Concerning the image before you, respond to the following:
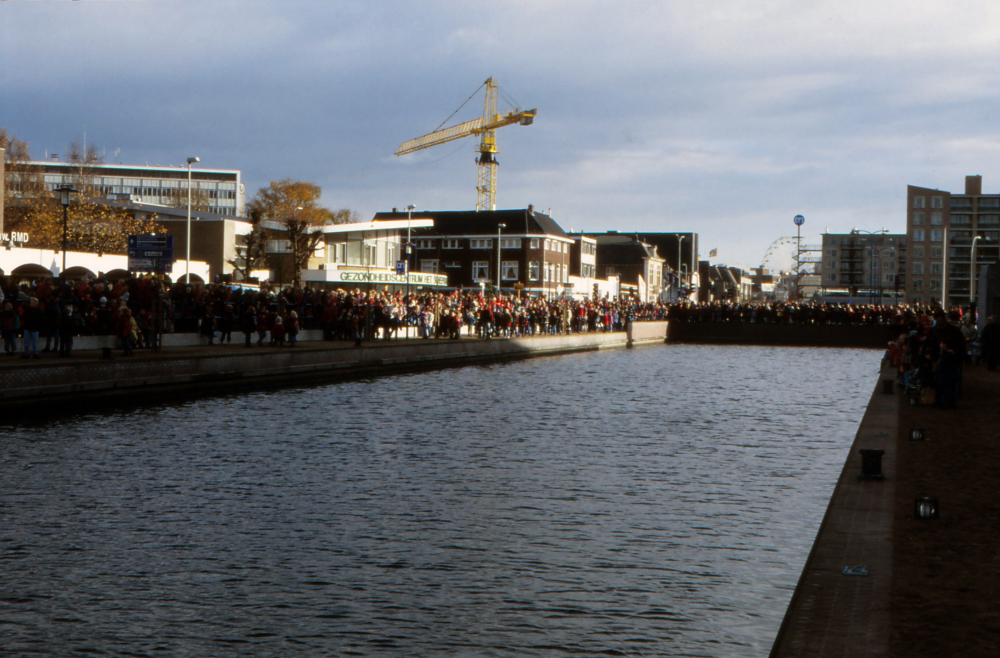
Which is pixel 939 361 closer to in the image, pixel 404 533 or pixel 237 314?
pixel 404 533

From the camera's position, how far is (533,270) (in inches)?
3848

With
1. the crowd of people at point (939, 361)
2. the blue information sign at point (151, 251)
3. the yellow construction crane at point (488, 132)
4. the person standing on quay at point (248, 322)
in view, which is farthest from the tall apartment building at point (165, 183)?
the crowd of people at point (939, 361)

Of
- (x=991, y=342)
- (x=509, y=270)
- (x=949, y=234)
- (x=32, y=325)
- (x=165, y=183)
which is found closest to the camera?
(x=32, y=325)

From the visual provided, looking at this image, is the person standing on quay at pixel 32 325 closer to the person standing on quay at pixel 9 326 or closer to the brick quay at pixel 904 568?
the person standing on quay at pixel 9 326

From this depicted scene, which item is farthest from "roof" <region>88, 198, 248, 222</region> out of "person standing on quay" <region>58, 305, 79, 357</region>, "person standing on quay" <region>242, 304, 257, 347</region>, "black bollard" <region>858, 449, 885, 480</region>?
"black bollard" <region>858, 449, 885, 480</region>

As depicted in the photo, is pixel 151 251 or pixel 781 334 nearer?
pixel 151 251

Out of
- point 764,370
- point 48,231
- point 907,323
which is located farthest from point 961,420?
point 48,231

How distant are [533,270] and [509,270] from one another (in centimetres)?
260

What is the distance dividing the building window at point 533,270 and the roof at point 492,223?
2804 millimetres

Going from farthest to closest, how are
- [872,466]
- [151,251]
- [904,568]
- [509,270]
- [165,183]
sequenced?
[165,183], [509,270], [151,251], [872,466], [904,568]

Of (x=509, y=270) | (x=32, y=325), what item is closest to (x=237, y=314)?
(x=32, y=325)

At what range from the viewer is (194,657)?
A: 17.6 feet

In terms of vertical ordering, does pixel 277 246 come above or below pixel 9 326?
above

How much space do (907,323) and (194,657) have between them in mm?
27964
